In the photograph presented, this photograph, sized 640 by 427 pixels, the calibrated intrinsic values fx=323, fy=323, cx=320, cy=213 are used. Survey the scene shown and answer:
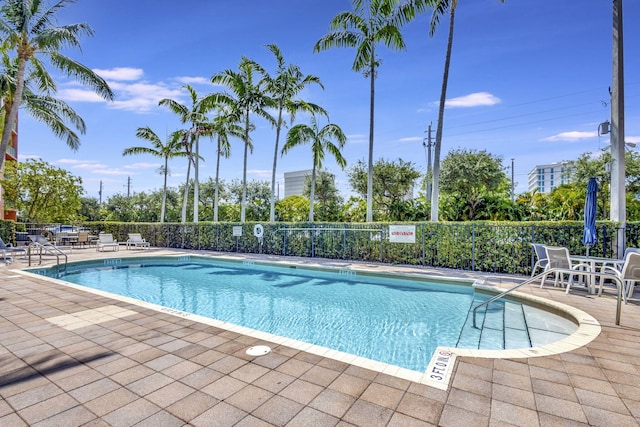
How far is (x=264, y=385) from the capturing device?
2.85 meters

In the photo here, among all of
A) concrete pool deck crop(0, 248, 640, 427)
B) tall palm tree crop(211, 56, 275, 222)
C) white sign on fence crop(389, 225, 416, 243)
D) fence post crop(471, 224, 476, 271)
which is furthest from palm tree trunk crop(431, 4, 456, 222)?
tall palm tree crop(211, 56, 275, 222)

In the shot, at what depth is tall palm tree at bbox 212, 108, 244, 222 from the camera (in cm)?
1805

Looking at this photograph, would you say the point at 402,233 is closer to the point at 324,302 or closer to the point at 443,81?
the point at 324,302

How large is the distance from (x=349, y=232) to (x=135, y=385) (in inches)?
422

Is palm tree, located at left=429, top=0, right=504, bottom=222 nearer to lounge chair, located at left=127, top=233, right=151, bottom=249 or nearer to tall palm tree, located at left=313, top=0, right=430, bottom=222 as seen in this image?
tall palm tree, located at left=313, top=0, right=430, bottom=222

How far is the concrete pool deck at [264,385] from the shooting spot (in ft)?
7.81

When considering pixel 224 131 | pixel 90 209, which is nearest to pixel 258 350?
pixel 224 131

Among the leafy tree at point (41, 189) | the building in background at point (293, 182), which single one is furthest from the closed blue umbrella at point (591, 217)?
the building in background at point (293, 182)

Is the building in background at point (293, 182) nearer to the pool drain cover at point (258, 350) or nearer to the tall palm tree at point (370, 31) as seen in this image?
the tall palm tree at point (370, 31)

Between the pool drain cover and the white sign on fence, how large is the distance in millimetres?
8690

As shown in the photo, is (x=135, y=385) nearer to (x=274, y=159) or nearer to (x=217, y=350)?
(x=217, y=350)

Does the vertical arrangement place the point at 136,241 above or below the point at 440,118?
below

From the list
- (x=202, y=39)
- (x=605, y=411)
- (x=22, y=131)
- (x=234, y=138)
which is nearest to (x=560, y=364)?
(x=605, y=411)

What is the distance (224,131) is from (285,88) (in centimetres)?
500
